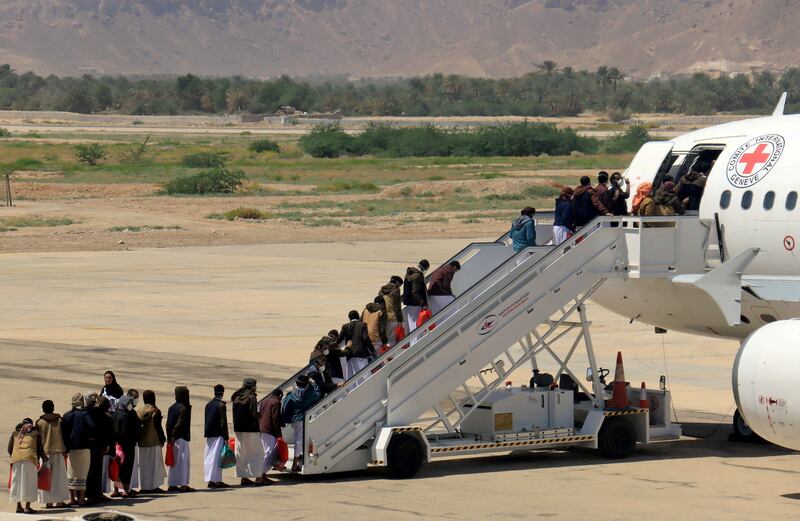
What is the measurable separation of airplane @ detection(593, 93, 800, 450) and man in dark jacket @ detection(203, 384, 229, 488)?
9020mm

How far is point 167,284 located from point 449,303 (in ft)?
99.7

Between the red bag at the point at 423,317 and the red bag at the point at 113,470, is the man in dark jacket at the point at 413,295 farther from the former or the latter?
the red bag at the point at 113,470

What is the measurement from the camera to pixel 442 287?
29.1 m

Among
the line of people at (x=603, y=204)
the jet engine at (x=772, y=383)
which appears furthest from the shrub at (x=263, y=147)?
the jet engine at (x=772, y=383)

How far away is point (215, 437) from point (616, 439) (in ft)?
24.9

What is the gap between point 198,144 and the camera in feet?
579

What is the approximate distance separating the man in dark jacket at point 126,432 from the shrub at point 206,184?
277 ft

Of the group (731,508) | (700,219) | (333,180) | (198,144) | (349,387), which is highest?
(198,144)

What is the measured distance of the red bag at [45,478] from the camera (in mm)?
22438

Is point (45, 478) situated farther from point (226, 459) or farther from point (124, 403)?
point (226, 459)

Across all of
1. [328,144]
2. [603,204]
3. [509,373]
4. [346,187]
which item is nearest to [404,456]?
[509,373]

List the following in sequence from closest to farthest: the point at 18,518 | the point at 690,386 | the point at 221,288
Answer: the point at 18,518 → the point at 690,386 → the point at 221,288

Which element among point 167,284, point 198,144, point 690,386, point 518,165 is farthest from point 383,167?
point 690,386

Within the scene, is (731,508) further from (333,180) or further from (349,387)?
(333,180)
